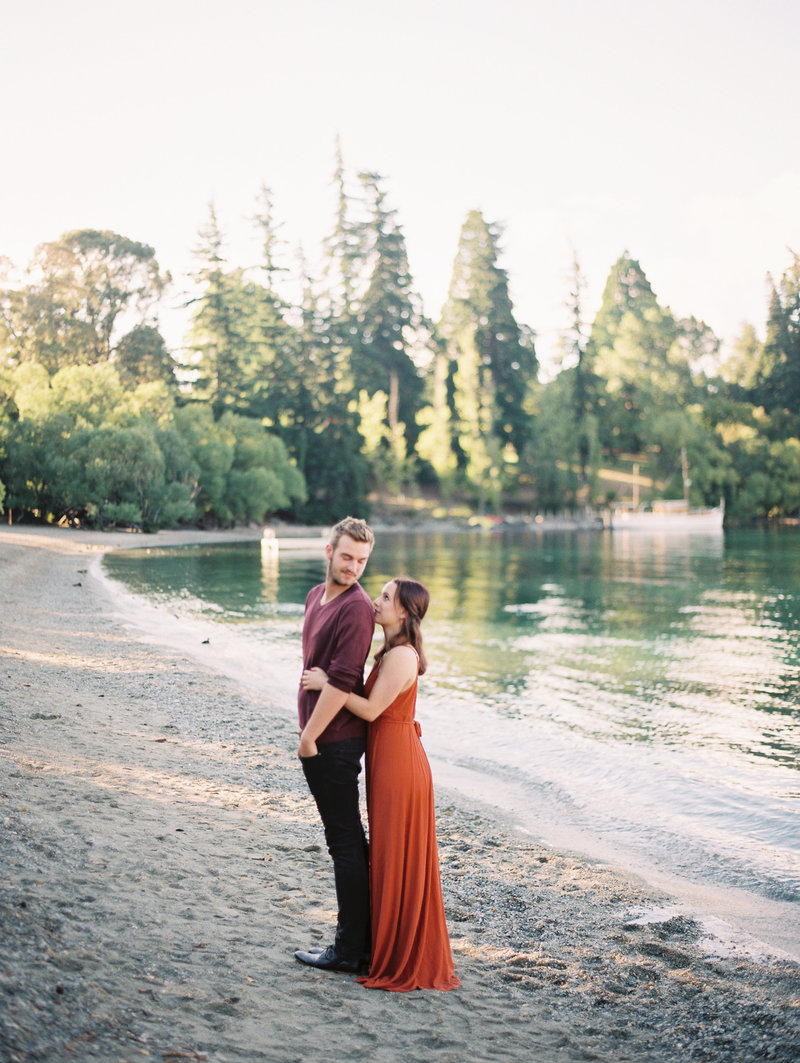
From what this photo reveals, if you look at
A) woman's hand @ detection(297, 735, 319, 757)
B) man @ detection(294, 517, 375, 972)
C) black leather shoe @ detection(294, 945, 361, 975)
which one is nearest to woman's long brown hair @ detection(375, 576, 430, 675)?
man @ detection(294, 517, 375, 972)

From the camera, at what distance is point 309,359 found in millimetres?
78562

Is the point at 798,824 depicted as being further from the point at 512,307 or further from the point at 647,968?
the point at 512,307

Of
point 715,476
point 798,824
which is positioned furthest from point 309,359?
point 798,824

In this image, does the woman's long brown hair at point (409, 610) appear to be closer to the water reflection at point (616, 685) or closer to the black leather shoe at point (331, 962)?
the black leather shoe at point (331, 962)

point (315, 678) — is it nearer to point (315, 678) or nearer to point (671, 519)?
point (315, 678)

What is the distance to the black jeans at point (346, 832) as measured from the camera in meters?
4.20

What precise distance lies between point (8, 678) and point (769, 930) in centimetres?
843

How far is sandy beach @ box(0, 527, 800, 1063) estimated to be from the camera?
12.2 ft

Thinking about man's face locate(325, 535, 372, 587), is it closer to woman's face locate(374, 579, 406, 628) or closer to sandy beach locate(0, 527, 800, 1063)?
woman's face locate(374, 579, 406, 628)

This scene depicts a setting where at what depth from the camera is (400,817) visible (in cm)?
422

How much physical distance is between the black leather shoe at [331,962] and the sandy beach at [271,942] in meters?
0.05

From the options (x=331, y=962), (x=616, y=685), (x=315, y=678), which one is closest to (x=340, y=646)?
(x=315, y=678)

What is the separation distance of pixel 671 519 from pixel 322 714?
84.6m

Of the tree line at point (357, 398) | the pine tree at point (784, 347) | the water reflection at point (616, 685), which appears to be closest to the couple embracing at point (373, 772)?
the water reflection at point (616, 685)
